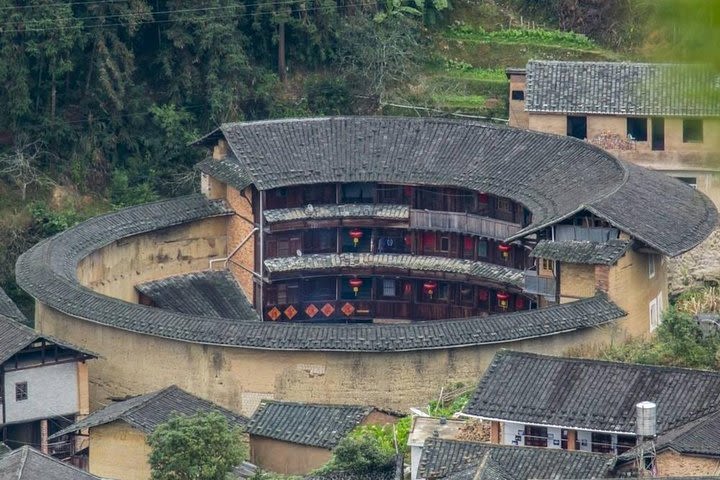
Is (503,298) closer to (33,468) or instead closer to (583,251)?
(583,251)

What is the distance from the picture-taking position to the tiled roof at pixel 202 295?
5406cm

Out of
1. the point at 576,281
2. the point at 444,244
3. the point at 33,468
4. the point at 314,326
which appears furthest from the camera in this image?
the point at 444,244

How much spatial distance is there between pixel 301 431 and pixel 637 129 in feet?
69.8

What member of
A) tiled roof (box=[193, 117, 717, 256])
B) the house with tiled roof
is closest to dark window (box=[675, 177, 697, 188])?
tiled roof (box=[193, 117, 717, 256])

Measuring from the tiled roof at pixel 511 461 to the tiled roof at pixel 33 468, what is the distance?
22.5 ft

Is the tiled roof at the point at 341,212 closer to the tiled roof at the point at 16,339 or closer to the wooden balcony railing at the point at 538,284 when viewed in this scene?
the wooden balcony railing at the point at 538,284

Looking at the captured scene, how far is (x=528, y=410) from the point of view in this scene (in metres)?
36.3

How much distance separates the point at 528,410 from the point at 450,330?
965cm

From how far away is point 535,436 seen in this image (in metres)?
36.2

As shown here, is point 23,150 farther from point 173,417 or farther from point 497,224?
point 173,417

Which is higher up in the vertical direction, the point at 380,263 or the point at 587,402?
the point at 587,402

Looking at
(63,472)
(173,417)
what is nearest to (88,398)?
(173,417)

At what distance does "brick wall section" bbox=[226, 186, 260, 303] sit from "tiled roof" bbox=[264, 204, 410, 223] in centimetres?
89

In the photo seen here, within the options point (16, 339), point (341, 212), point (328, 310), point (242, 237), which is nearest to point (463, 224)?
point (341, 212)
